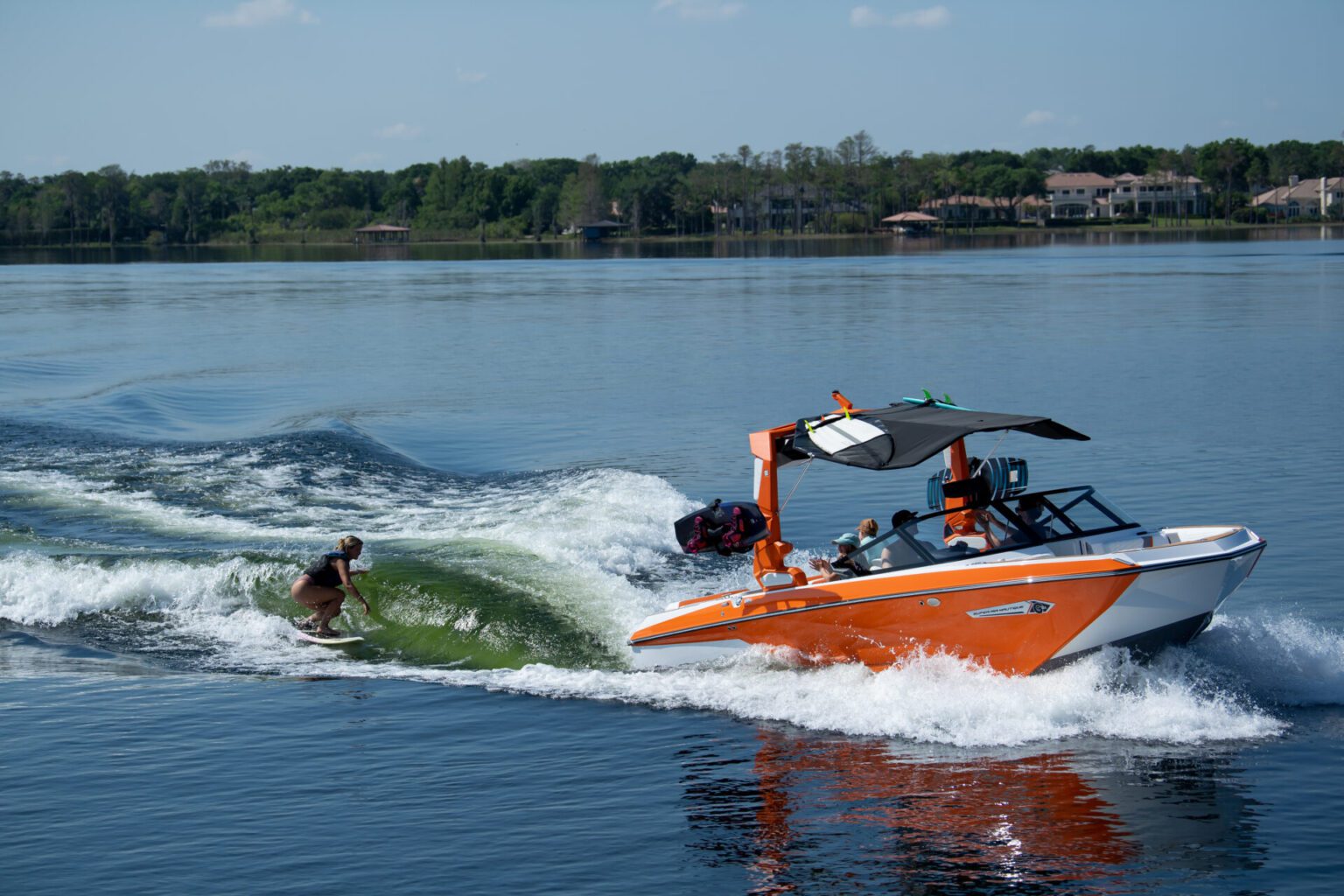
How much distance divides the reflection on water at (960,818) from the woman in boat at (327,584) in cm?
544

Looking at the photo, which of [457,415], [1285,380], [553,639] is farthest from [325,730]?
[1285,380]

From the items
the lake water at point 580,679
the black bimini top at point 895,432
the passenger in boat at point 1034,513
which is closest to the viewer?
the lake water at point 580,679

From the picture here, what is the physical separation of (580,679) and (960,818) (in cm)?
487

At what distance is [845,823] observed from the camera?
10906mm

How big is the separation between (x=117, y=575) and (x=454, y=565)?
417 centimetres

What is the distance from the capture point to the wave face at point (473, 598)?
41.6 ft

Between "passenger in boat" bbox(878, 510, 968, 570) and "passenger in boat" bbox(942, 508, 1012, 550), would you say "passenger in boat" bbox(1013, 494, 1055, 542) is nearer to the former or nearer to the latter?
"passenger in boat" bbox(942, 508, 1012, 550)

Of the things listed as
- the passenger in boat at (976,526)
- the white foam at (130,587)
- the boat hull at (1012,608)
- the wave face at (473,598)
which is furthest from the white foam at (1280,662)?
the white foam at (130,587)

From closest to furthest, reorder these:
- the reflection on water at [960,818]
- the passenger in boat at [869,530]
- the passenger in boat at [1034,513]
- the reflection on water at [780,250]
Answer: the reflection on water at [960,818] < the passenger in boat at [1034,513] < the passenger in boat at [869,530] < the reflection on water at [780,250]

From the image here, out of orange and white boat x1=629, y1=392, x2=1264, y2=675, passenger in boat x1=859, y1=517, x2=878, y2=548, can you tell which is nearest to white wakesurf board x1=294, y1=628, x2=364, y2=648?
orange and white boat x1=629, y1=392, x2=1264, y2=675

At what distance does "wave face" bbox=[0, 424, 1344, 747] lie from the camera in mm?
12672

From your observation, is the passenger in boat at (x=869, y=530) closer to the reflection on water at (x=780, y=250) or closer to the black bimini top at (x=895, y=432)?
the black bimini top at (x=895, y=432)

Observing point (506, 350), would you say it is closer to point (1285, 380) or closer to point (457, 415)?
point (457, 415)

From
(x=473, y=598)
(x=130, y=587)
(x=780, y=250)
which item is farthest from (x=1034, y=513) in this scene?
(x=780, y=250)
